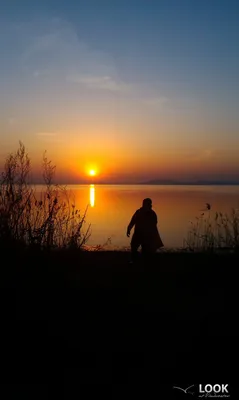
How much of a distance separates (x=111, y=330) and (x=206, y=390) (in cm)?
167

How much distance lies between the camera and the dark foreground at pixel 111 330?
4285 mm

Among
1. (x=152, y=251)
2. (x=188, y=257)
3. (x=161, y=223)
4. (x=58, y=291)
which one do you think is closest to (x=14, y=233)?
(x=58, y=291)

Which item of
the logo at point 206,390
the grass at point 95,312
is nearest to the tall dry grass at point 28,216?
the grass at point 95,312

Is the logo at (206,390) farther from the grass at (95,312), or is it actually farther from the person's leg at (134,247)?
the person's leg at (134,247)

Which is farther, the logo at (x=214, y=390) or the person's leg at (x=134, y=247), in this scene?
the person's leg at (x=134, y=247)

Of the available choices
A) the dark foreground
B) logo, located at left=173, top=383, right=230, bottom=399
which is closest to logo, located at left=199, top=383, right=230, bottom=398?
logo, located at left=173, top=383, right=230, bottom=399

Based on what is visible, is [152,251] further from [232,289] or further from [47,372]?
[47,372]

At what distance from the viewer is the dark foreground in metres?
4.29

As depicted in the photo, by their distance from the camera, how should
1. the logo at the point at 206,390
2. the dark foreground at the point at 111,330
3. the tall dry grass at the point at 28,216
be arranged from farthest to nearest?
1. the tall dry grass at the point at 28,216
2. the dark foreground at the point at 111,330
3. the logo at the point at 206,390

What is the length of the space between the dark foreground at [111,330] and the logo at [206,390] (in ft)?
0.29

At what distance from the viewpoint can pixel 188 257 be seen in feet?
37.9

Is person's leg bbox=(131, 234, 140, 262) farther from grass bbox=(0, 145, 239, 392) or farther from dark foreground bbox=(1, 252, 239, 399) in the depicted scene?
dark foreground bbox=(1, 252, 239, 399)

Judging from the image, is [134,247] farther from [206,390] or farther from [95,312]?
[206,390]

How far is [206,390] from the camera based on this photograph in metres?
4.09
